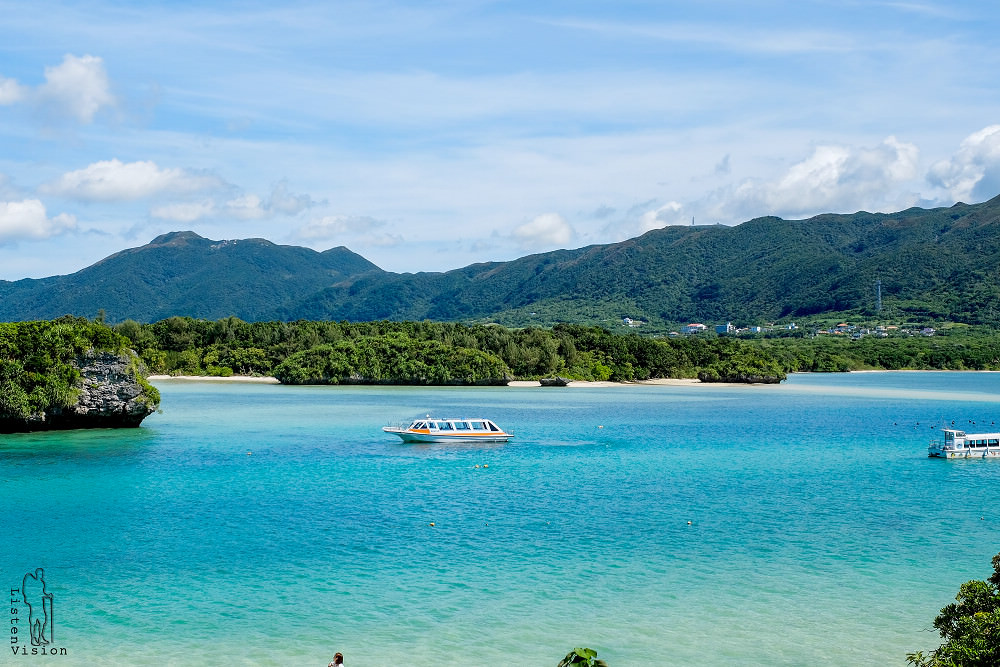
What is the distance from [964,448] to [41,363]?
55.0 m

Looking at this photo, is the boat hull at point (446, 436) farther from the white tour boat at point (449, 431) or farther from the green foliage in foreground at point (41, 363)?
the green foliage in foreground at point (41, 363)

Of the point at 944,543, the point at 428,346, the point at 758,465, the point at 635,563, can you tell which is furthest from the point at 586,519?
the point at 428,346

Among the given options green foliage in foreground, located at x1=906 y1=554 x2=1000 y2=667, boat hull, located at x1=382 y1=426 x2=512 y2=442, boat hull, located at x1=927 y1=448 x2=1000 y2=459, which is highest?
green foliage in foreground, located at x1=906 y1=554 x2=1000 y2=667

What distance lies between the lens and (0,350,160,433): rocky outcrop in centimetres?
5012

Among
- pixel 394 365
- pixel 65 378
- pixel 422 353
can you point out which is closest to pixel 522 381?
pixel 422 353

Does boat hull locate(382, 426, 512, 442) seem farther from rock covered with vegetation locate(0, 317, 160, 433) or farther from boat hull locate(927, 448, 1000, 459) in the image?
boat hull locate(927, 448, 1000, 459)

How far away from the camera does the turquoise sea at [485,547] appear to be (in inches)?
684

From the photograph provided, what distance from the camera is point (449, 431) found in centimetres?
5206

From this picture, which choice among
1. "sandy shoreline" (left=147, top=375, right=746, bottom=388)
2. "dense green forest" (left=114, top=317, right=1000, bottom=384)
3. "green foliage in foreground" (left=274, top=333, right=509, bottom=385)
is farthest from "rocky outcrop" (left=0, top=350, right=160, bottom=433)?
"sandy shoreline" (left=147, top=375, right=746, bottom=388)

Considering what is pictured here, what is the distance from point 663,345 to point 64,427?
4155 inches

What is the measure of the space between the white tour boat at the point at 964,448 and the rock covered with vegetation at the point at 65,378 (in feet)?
161

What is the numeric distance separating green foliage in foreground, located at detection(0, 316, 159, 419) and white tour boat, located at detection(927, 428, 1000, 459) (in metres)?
50.3

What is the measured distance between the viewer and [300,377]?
123500 millimetres

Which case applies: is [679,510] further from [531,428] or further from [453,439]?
[531,428]
